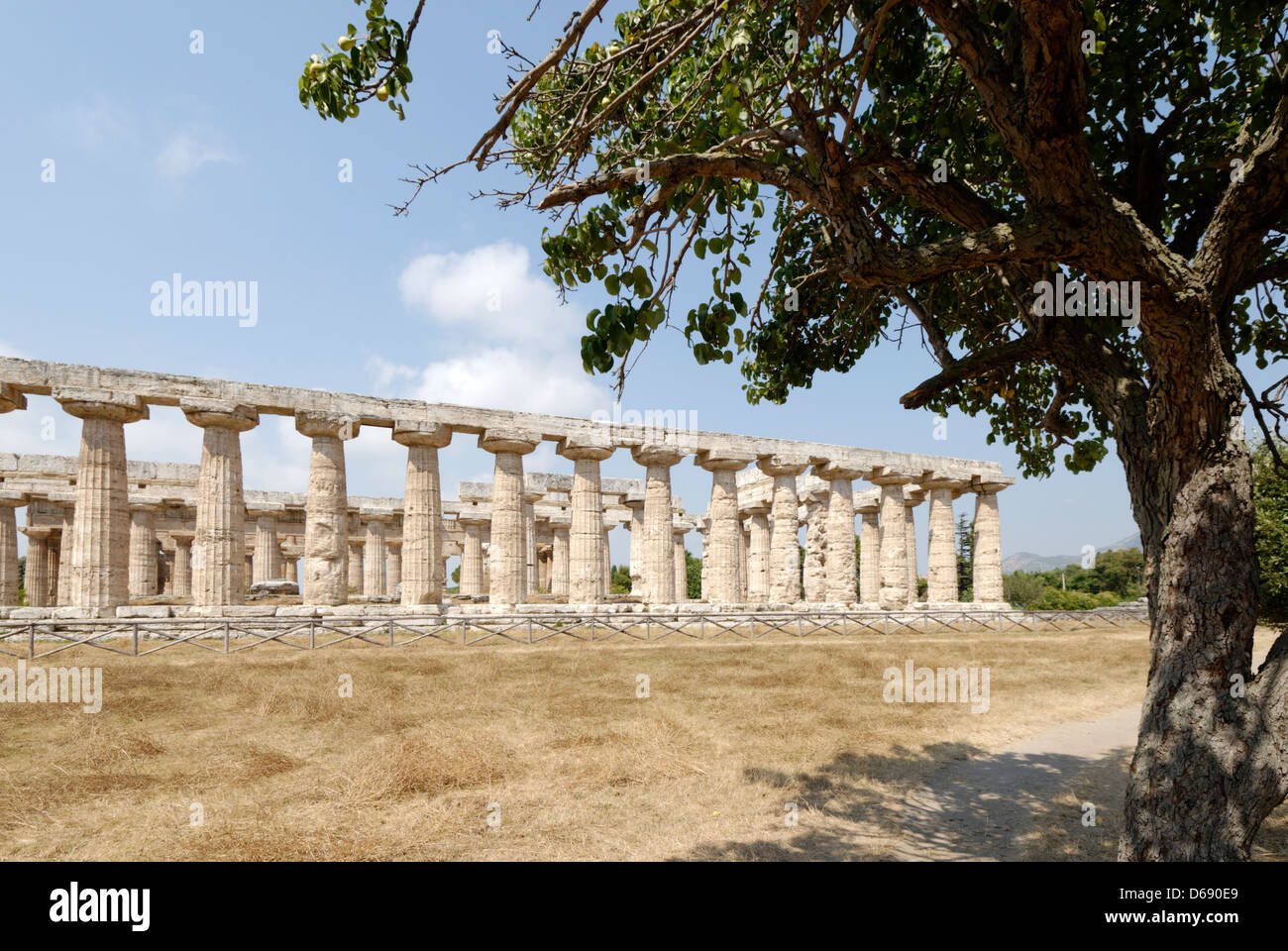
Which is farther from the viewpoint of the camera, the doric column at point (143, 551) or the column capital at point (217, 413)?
the doric column at point (143, 551)

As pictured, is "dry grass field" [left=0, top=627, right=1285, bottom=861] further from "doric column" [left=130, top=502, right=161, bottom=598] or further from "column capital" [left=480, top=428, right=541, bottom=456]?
"doric column" [left=130, top=502, right=161, bottom=598]

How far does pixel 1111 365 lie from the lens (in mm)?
5594

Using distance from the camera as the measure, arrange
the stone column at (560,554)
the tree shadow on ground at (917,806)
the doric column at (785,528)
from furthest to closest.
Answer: the stone column at (560,554) → the doric column at (785,528) → the tree shadow on ground at (917,806)

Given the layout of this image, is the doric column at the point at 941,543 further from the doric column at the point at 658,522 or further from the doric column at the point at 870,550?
the doric column at the point at 658,522

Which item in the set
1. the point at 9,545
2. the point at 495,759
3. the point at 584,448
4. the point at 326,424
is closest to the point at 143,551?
the point at 9,545

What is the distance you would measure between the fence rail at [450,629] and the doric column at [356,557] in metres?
25.6

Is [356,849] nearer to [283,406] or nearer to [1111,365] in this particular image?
[1111,365]

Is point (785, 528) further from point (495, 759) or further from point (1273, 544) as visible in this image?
point (495, 759)

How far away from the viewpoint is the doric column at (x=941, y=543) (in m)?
35.6

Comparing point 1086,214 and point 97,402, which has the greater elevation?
point 97,402

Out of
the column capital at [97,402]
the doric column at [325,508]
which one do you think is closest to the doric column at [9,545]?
the column capital at [97,402]

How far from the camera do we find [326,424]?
2439 centimetres

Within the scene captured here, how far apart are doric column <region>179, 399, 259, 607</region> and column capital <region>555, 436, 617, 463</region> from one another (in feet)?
36.0

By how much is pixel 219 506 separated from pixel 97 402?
15.1ft
